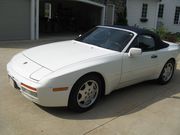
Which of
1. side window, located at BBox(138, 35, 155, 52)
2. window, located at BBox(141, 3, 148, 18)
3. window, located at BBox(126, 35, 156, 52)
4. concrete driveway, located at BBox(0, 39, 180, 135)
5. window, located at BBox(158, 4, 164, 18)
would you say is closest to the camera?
concrete driveway, located at BBox(0, 39, 180, 135)

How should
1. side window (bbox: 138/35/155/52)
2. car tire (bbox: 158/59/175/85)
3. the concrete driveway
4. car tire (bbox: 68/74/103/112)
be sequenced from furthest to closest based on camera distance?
1. car tire (bbox: 158/59/175/85)
2. side window (bbox: 138/35/155/52)
3. car tire (bbox: 68/74/103/112)
4. the concrete driveway

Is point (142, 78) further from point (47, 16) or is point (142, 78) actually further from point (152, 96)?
point (47, 16)

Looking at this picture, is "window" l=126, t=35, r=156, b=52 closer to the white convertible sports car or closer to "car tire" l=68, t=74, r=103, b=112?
the white convertible sports car

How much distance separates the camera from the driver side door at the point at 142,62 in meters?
5.09

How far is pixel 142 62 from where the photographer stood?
5414mm

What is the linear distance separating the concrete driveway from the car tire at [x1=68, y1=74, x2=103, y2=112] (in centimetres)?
13

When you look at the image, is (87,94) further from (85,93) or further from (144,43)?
(144,43)

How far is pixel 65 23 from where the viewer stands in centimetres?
2056

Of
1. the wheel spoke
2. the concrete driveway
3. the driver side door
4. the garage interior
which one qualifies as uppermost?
the garage interior

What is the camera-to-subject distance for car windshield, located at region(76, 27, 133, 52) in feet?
17.1

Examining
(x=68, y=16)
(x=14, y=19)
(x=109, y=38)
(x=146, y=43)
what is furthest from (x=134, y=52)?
(x=68, y=16)

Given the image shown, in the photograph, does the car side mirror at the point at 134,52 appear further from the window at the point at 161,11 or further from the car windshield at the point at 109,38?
the window at the point at 161,11

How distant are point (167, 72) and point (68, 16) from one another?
1529cm

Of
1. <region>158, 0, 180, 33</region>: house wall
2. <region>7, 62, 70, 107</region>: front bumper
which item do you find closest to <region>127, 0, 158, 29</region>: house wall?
<region>158, 0, 180, 33</region>: house wall
